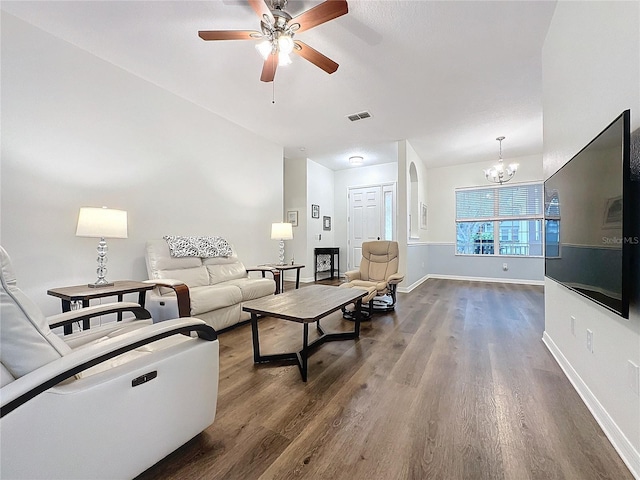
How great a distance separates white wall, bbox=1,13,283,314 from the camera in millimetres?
2268

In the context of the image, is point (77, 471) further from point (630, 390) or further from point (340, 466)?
point (630, 390)

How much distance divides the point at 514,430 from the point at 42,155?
403cm

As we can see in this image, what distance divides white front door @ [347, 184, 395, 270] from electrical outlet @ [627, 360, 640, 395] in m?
5.35

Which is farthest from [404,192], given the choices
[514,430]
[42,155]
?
[42,155]

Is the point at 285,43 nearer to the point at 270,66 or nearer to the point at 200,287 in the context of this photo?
the point at 270,66

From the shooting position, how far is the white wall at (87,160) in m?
2.27

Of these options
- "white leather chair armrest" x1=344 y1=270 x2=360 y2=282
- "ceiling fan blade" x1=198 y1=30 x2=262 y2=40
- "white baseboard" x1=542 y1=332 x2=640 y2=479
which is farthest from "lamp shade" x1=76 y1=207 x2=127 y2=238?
"white baseboard" x1=542 y1=332 x2=640 y2=479

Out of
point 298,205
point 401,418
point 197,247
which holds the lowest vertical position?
point 401,418

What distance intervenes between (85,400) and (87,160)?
2683 mm

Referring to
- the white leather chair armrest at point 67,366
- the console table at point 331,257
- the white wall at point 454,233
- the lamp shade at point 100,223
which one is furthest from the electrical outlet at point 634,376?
the white wall at point 454,233

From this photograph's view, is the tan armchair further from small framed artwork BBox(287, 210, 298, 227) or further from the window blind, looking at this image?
the window blind

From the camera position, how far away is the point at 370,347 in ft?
8.21

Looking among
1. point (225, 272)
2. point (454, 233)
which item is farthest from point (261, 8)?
point (454, 233)

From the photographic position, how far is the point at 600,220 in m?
1.35
